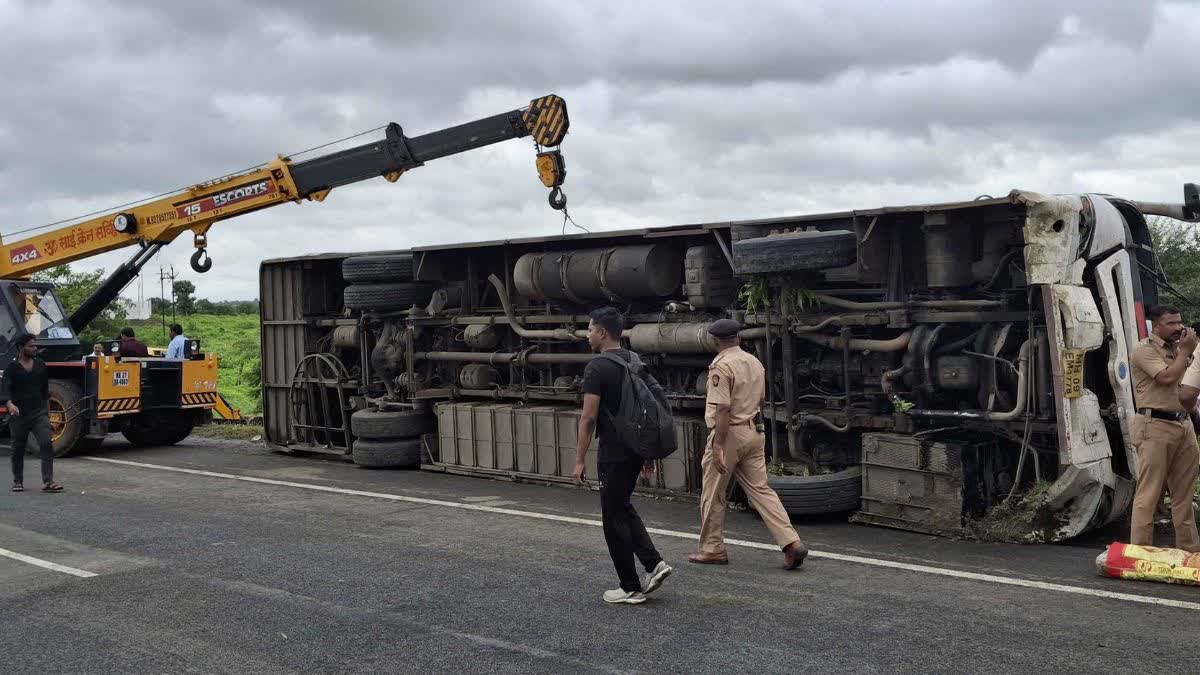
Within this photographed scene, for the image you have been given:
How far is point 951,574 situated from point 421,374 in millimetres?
8636

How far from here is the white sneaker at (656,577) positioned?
21.7ft

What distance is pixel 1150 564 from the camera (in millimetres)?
6926

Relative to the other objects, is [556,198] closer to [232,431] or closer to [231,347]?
[232,431]

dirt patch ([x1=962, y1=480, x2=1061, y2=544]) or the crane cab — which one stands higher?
the crane cab

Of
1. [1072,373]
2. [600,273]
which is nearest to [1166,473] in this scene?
[1072,373]

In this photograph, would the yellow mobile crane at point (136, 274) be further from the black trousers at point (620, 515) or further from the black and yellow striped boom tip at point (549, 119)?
the black trousers at point (620, 515)

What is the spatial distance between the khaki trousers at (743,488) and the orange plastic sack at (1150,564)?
206 centimetres

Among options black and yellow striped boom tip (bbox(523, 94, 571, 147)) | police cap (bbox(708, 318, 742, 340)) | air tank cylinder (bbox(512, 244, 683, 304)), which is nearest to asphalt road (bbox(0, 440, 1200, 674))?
police cap (bbox(708, 318, 742, 340))

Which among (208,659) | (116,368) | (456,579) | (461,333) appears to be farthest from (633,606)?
(116,368)

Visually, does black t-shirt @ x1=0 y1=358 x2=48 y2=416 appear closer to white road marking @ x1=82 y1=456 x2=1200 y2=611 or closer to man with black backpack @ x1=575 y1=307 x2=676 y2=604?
white road marking @ x1=82 y1=456 x2=1200 y2=611

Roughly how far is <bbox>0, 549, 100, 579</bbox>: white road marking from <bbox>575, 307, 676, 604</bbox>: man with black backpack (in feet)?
12.8

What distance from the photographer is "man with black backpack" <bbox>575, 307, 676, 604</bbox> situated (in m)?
6.44

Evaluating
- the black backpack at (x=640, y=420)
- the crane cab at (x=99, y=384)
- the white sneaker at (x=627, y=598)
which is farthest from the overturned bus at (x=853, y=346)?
the crane cab at (x=99, y=384)

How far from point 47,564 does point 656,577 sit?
476cm
